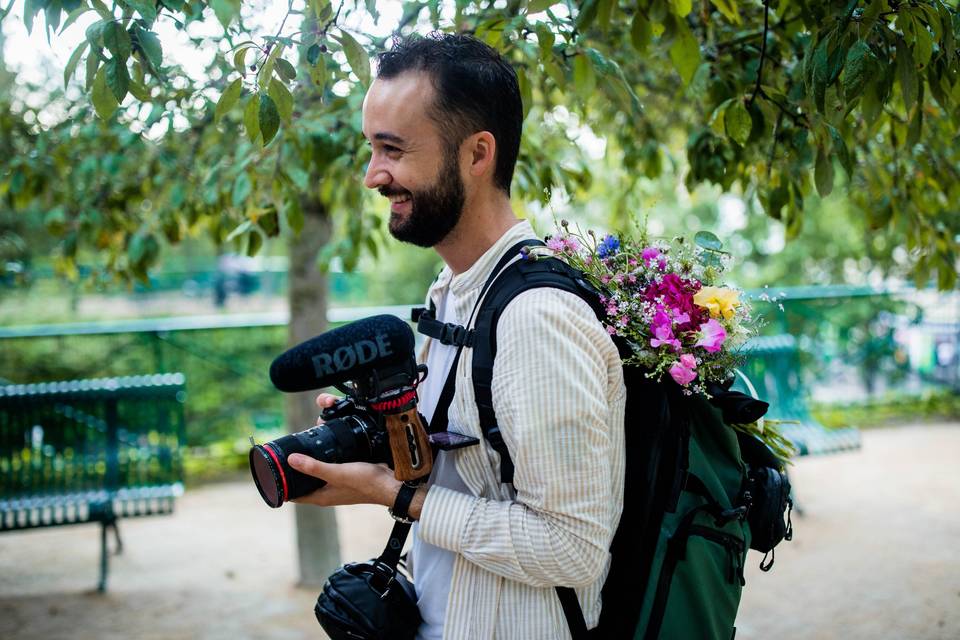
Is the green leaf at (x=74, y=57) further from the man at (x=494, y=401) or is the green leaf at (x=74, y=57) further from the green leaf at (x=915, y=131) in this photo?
the green leaf at (x=915, y=131)

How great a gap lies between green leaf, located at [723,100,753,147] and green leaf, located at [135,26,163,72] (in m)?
1.50

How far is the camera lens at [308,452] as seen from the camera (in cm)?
168

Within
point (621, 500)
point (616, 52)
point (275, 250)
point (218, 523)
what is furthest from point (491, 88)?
point (275, 250)

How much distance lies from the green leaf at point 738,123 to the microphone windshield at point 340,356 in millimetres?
1267

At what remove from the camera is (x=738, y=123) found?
2.42 meters

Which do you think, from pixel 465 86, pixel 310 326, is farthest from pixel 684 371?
pixel 310 326

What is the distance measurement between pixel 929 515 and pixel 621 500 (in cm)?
494

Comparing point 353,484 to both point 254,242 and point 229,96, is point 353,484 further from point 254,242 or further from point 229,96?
point 254,242

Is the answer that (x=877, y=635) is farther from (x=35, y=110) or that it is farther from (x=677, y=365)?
(x=35, y=110)

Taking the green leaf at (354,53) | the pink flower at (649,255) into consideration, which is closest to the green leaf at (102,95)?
the green leaf at (354,53)

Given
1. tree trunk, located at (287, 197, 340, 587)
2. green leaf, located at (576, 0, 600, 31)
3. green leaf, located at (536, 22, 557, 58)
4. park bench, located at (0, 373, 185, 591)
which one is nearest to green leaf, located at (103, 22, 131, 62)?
green leaf, located at (536, 22, 557, 58)

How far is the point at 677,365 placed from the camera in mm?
1706

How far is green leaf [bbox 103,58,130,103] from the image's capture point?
72.8 inches

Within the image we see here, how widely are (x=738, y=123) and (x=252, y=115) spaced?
1.32 metres
